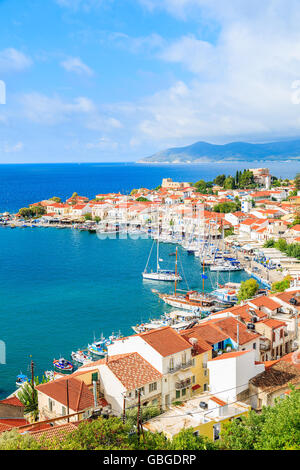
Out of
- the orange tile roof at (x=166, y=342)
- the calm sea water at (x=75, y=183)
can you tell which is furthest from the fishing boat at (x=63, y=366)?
the calm sea water at (x=75, y=183)

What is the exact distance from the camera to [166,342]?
23.1ft

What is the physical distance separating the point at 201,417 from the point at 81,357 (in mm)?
6066

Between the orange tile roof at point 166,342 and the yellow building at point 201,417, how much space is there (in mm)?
1036

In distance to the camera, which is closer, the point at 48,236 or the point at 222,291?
the point at 222,291

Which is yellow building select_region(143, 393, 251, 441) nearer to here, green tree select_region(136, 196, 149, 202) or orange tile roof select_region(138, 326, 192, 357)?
orange tile roof select_region(138, 326, 192, 357)

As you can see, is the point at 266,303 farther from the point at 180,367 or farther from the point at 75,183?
the point at 75,183

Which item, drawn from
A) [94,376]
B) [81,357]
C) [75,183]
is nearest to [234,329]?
[94,376]

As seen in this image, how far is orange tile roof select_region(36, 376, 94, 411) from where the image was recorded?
19.2 ft

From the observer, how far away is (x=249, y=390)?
6184 millimetres

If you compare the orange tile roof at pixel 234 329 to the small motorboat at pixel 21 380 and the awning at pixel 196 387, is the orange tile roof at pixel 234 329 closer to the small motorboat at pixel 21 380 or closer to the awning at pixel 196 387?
the awning at pixel 196 387
